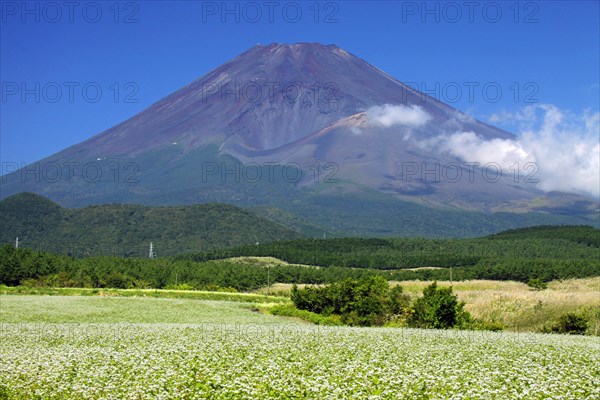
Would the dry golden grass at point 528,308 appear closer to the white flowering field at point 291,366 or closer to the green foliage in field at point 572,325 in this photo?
the green foliage in field at point 572,325

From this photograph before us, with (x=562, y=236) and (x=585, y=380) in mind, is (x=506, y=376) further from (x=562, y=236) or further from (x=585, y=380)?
(x=562, y=236)

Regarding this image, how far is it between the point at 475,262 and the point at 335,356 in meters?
118

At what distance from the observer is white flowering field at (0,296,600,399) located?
18.2 m

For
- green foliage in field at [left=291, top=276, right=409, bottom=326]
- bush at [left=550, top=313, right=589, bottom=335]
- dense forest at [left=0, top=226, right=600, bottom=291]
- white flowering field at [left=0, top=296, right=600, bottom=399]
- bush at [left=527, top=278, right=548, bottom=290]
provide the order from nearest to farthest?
white flowering field at [left=0, top=296, right=600, bottom=399] → bush at [left=550, top=313, right=589, bottom=335] → green foliage in field at [left=291, top=276, right=409, bottom=326] → bush at [left=527, top=278, right=548, bottom=290] → dense forest at [left=0, top=226, right=600, bottom=291]

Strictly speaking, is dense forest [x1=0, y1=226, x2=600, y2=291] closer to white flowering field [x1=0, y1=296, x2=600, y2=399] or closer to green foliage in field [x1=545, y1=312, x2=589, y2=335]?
green foliage in field [x1=545, y1=312, x2=589, y2=335]

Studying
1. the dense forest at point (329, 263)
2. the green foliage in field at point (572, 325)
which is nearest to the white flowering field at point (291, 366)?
the green foliage in field at point (572, 325)

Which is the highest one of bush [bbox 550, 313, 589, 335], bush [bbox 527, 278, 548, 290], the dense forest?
the dense forest

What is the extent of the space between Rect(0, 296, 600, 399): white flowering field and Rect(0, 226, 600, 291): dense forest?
1454 inches

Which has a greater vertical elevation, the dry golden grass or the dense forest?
the dense forest

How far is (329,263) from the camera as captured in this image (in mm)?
145500

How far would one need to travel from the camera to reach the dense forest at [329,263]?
86.1 meters

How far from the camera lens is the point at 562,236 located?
610 feet

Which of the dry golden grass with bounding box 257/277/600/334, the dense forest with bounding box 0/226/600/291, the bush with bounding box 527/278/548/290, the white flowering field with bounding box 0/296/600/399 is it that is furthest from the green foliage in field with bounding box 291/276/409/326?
the bush with bounding box 527/278/548/290

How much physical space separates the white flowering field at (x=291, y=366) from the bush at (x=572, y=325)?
44.9 feet
